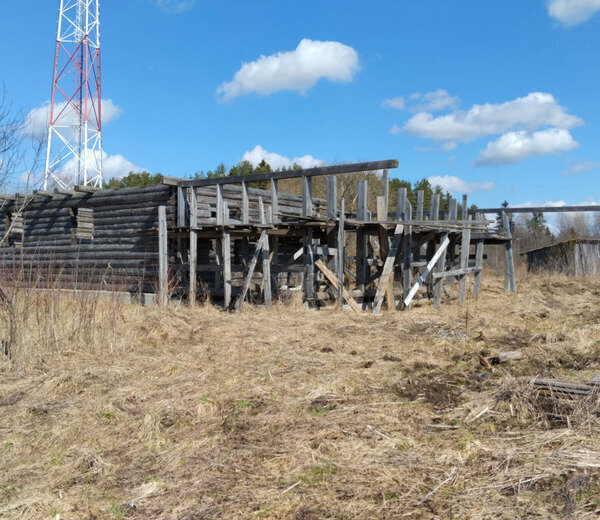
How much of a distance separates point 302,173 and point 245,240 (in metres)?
2.53

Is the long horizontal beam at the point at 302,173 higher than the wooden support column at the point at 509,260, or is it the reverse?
the long horizontal beam at the point at 302,173

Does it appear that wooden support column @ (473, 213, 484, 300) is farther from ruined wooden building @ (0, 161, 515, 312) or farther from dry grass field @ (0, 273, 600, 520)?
dry grass field @ (0, 273, 600, 520)

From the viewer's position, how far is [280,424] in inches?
218

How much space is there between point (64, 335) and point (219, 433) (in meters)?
3.93

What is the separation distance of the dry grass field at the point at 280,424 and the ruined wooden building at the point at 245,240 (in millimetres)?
3495

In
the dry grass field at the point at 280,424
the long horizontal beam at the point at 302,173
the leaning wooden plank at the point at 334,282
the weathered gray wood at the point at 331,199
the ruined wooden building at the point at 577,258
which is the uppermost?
the long horizontal beam at the point at 302,173

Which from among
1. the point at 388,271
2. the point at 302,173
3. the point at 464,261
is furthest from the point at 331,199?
the point at 464,261

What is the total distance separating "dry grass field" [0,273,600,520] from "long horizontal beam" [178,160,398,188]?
425 centimetres

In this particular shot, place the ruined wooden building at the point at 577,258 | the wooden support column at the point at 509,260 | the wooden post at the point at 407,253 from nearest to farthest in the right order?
1. the wooden post at the point at 407,253
2. the wooden support column at the point at 509,260
3. the ruined wooden building at the point at 577,258

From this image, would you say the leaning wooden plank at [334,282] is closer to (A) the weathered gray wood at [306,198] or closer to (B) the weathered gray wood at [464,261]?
(A) the weathered gray wood at [306,198]

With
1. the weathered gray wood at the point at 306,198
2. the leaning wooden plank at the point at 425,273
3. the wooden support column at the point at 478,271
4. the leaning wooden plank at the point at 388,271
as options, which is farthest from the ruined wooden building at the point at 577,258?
the weathered gray wood at the point at 306,198

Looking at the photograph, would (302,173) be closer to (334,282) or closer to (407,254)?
(334,282)

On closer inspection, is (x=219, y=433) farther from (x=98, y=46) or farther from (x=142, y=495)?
(x=98, y=46)

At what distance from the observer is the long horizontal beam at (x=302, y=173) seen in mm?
12750
